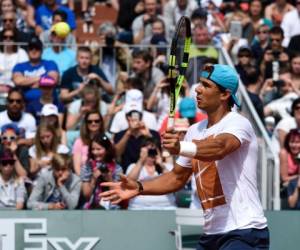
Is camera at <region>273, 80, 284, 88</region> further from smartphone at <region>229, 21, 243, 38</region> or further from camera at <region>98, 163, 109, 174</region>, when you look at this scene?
camera at <region>98, 163, 109, 174</region>

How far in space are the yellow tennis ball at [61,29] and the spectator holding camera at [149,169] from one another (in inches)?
123

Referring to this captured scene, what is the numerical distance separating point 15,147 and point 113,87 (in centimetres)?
239

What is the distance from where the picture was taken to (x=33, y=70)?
14.3 metres

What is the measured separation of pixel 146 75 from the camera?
14.5m

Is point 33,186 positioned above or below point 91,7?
below

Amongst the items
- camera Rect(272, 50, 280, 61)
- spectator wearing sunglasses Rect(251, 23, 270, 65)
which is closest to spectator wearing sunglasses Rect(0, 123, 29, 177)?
camera Rect(272, 50, 280, 61)

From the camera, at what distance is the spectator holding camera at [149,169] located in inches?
450

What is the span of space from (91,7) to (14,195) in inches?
267

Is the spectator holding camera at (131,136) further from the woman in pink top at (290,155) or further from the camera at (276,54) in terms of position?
the camera at (276,54)

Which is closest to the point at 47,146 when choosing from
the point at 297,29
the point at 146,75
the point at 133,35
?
the point at 146,75

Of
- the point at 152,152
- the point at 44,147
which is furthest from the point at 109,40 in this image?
the point at 152,152

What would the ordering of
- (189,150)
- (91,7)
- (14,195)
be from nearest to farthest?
1. (189,150)
2. (14,195)
3. (91,7)

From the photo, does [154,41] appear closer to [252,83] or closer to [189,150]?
[252,83]

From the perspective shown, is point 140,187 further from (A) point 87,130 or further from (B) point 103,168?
(A) point 87,130
